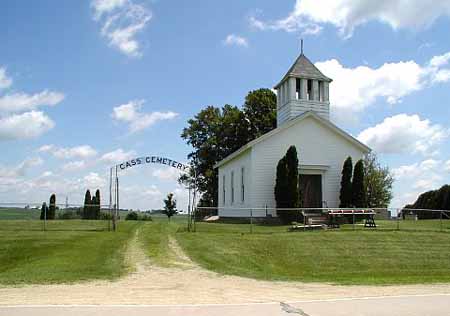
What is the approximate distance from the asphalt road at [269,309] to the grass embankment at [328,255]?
425cm

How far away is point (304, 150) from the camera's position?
1240 inches

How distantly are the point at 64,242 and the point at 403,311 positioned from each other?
15.1 metres

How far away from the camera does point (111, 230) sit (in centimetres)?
2609

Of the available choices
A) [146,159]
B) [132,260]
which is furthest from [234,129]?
[132,260]

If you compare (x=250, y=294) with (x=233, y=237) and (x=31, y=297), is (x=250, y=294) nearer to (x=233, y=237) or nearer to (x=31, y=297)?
(x=31, y=297)

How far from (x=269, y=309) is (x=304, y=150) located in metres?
22.9

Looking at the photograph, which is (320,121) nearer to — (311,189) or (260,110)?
(311,189)

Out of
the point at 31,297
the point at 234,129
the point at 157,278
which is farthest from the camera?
the point at 234,129

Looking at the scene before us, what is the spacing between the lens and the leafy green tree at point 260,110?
168ft

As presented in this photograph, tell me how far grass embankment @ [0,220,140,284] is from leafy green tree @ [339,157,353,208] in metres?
13.5

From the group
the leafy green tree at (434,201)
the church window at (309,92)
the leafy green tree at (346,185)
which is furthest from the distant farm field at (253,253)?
the leafy green tree at (434,201)

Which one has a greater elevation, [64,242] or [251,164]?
[251,164]

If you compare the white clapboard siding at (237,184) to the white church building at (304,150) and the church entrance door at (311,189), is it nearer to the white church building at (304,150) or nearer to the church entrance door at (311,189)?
the white church building at (304,150)

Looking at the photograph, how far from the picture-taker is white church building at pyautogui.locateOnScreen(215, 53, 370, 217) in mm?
30734
